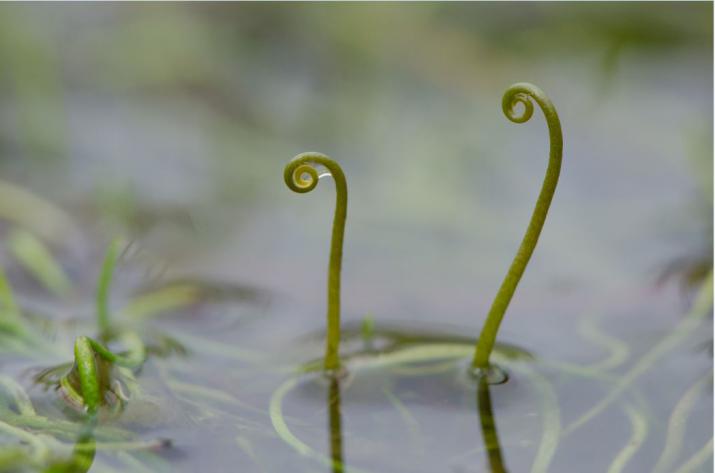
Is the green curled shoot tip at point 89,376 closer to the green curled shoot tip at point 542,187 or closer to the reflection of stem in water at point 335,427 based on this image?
the reflection of stem in water at point 335,427

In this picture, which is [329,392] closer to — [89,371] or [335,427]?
[335,427]

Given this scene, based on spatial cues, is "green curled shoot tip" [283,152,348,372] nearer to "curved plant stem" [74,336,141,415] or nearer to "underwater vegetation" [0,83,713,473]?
"underwater vegetation" [0,83,713,473]

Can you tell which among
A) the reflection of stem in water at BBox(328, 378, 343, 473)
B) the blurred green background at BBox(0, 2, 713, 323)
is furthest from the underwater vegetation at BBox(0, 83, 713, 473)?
the blurred green background at BBox(0, 2, 713, 323)

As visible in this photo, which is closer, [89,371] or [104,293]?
[89,371]

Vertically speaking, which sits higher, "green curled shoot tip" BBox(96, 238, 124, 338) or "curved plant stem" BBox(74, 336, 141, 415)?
"green curled shoot tip" BBox(96, 238, 124, 338)

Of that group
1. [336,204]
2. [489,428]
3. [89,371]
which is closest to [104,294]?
[89,371]

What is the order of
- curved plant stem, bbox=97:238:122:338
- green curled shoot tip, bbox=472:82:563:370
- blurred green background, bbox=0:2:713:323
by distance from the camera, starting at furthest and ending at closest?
blurred green background, bbox=0:2:713:323 → curved plant stem, bbox=97:238:122:338 → green curled shoot tip, bbox=472:82:563:370
